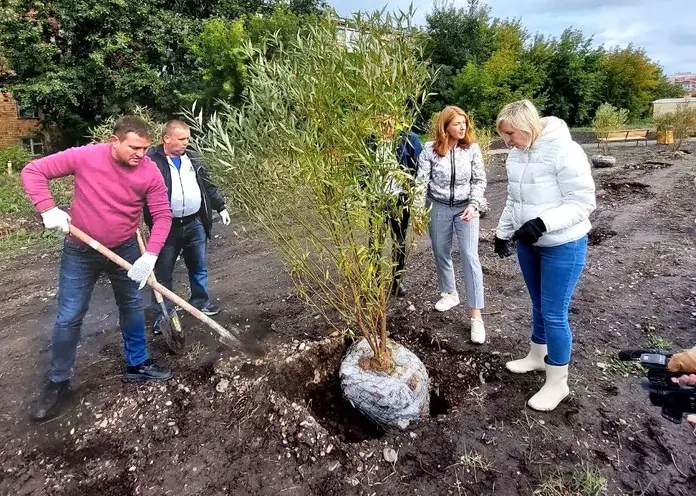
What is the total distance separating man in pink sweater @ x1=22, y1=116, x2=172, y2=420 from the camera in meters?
2.87

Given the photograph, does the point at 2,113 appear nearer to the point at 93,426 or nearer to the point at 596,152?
the point at 93,426

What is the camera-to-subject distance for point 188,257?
14.1 feet

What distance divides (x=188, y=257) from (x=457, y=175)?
2.68m

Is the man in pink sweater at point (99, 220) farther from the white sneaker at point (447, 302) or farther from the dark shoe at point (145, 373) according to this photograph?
the white sneaker at point (447, 302)

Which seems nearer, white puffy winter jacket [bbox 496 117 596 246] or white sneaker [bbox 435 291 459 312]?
white puffy winter jacket [bbox 496 117 596 246]

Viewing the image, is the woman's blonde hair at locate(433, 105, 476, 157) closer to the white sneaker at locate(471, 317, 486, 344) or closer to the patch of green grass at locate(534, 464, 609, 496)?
the white sneaker at locate(471, 317, 486, 344)

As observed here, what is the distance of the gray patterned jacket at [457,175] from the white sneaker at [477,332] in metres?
1.03

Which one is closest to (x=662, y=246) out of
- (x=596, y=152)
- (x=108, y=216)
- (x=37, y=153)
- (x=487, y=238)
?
(x=487, y=238)

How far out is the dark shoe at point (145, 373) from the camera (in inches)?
135

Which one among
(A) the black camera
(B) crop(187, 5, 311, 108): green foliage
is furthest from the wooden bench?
(A) the black camera

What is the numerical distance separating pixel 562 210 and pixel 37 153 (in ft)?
72.6

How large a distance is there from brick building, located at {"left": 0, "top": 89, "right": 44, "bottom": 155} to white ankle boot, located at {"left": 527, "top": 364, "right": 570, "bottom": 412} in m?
21.0

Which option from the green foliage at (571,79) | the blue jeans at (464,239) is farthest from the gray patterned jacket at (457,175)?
the green foliage at (571,79)

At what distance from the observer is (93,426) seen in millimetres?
3018
